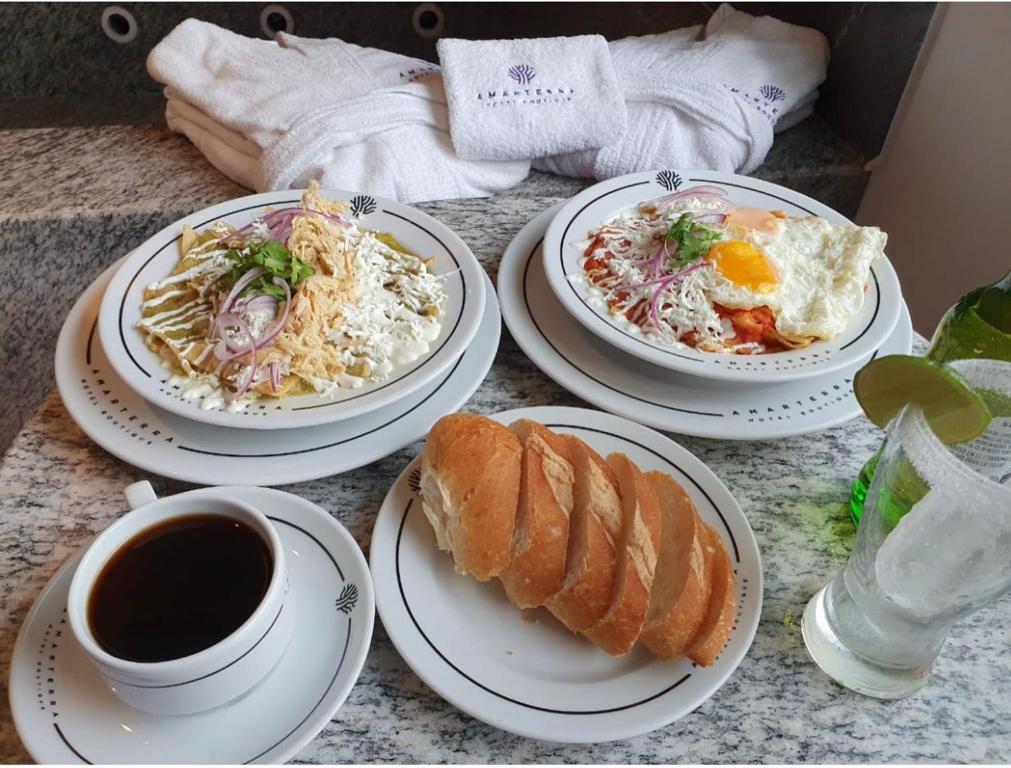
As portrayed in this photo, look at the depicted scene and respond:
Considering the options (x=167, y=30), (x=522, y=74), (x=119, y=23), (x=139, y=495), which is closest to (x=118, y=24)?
(x=119, y=23)

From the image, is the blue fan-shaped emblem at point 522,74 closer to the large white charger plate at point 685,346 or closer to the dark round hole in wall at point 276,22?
the large white charger plate at point 685,346

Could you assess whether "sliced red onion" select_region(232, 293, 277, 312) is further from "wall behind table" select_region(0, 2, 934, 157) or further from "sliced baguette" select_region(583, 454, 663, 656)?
"wall behind table" select_region(0, 2, 934, 157)

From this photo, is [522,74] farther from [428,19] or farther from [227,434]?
[227,434]

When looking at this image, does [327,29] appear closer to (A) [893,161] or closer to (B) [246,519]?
(A) [893,161]

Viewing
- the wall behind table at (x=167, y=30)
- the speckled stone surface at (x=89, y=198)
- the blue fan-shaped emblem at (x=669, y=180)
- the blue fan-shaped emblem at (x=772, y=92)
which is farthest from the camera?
the wall behind table at (x=167, y=30)

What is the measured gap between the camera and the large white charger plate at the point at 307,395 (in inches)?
37.9

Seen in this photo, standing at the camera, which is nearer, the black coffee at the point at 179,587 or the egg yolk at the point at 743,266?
the black coffee at the point at 179,587

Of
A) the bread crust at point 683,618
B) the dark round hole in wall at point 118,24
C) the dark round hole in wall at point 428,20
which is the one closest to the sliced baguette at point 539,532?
the bread crust at point 683,618

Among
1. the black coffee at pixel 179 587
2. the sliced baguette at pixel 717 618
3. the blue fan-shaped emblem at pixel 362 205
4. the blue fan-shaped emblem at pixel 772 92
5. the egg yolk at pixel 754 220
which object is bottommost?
the black coffee at pixel 179 587

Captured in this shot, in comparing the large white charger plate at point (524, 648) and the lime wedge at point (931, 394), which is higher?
the lime wedge at point (931, 394)

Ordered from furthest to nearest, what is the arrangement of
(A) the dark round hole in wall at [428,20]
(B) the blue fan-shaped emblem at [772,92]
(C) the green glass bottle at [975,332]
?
(A) the dark round hole in wall at [428,20], (B) the blue fan-shaped emblem at [772,92], (C) the green glass bottle at [975,332]

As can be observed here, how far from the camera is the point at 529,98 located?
162 cm

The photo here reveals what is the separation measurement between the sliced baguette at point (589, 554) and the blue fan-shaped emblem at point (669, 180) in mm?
787

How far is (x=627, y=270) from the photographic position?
4.03 ft
